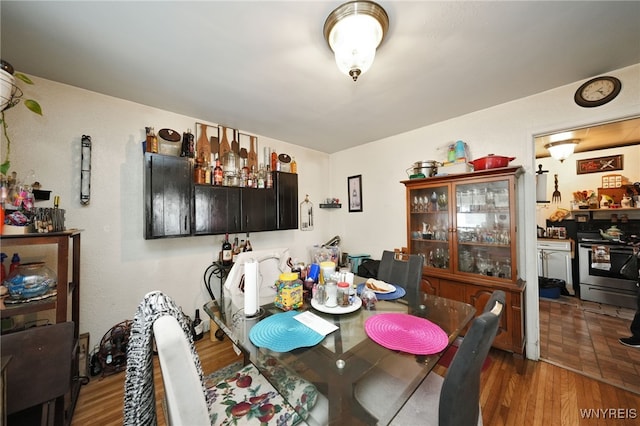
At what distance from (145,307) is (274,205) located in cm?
218

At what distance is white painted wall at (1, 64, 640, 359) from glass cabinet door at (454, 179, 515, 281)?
16 centimetres

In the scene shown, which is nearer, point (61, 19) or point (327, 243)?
point (61, 19)

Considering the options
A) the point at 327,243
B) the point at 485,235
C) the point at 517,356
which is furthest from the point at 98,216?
the point at 517,356

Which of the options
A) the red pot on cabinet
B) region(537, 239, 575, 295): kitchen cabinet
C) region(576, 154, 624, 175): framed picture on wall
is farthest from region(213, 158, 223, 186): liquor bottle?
region(576, 154, 624, 175): framed picture on wall

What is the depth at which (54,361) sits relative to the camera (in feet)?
3.94

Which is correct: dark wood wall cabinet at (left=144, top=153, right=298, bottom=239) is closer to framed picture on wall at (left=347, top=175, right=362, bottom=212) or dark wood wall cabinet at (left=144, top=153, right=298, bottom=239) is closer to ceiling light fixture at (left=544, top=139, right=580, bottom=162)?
framed picture on wall at (left=347, top=175, right=362, bottom=212)

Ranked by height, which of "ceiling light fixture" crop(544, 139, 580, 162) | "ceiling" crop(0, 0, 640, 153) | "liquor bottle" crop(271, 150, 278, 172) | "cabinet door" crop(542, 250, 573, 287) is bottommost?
"cabinet door" crop(542, 250, 573, 287)

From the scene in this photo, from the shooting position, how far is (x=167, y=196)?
2115mm

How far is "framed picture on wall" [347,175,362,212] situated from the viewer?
11.5 feet

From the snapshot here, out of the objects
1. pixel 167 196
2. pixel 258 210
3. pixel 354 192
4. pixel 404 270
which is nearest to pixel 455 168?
pixel 404 270

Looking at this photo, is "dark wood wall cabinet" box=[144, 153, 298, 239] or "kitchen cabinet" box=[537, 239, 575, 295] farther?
"kitchen cabinet" box=[537, 239, 575, 295]

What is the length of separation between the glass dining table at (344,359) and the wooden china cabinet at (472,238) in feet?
3.43

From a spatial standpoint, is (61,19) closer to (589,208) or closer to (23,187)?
(23,187)

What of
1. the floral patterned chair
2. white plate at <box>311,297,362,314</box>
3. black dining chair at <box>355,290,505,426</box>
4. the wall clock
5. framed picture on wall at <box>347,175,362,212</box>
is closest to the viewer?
the floral patterned chair
